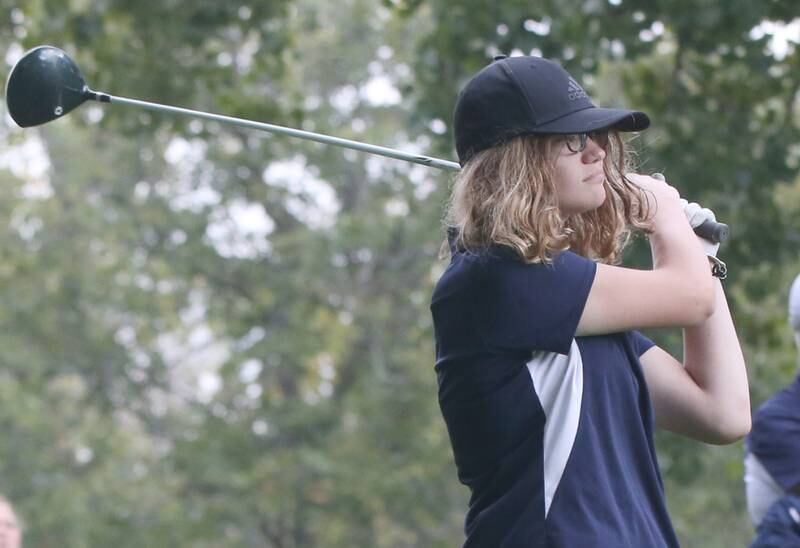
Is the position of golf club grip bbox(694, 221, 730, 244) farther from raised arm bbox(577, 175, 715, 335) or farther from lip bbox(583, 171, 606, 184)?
lip bbox(583, 171, 606, 184)

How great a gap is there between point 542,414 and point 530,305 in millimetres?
175

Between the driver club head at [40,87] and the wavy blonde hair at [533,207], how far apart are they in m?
1.05

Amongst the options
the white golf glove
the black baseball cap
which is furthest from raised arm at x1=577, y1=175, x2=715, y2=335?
the black baseball cap

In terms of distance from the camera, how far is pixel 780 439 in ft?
12.6

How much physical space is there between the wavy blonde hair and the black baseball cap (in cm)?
2

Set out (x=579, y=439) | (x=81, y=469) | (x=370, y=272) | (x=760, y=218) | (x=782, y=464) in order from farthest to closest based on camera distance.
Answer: (x=81, y=469)
(x=370, y=272)
(x=760, y=218)
(x=782, y=464)
(x=579, y=439)

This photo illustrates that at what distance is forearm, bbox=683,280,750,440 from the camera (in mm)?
2770

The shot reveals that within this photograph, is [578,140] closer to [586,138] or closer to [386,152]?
[586,138]

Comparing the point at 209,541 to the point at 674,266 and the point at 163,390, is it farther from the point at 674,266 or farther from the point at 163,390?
the point at 674,266

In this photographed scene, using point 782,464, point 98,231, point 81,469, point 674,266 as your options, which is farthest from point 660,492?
point 81,469

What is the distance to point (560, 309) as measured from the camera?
2553 mm

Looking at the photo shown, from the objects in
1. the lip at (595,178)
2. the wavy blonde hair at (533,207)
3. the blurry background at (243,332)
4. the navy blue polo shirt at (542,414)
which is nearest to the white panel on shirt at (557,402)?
the navy blue polo shirt at (542,414)

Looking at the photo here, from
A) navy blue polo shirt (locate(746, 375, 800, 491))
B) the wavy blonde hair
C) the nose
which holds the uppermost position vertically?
the nose

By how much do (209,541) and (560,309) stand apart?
1776cm
